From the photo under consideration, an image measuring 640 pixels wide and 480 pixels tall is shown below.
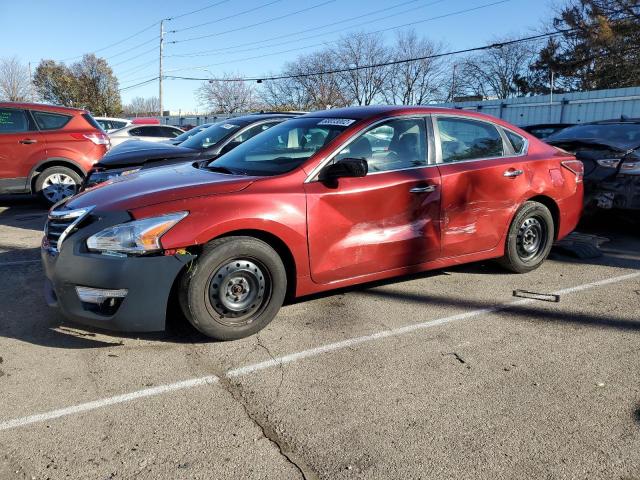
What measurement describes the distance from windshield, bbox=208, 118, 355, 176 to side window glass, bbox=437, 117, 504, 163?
0.93 metres

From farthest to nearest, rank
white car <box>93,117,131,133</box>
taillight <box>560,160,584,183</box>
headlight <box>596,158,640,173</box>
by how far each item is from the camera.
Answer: white car <box>93,117,131,133</box>, headlight <box>596,158,640,173</box>, taillight <box>560,160,584,183</box>

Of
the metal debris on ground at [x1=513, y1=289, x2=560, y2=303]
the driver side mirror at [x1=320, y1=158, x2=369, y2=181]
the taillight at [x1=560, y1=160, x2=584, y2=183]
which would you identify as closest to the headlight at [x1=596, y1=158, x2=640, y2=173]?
the taillight at [x1=560, y1=160, x2=584, y2=183]

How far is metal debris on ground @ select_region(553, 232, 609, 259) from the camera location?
6043 millimetres

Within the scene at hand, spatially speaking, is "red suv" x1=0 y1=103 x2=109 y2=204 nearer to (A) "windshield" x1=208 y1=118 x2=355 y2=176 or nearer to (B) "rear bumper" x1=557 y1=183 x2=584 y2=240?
(A) "windshield" x1=208 y1=118 x2=355 y2=176

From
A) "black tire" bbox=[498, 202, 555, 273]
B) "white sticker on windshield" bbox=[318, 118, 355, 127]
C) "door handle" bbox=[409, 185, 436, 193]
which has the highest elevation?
"white sticker on windshield" bbox=[318, 118, 355, 127]

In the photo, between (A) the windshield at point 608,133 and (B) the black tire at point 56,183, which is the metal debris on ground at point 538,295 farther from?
(B) the black tire at point 56,183

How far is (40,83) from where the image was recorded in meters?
53.5

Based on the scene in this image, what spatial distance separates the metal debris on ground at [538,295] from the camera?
15.0ft

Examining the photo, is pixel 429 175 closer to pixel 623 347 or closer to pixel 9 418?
pixel 623 347

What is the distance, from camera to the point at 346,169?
3.84 metres

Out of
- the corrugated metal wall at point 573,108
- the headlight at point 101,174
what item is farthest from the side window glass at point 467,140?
the corrugated metal wall at point 573,108

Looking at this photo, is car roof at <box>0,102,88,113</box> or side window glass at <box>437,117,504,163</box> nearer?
side window glass at <box>437,117,504,163</box>

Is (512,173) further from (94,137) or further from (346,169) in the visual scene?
(94,137)

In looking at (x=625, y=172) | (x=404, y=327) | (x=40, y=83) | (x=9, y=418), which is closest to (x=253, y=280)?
(x=404, y=327)
